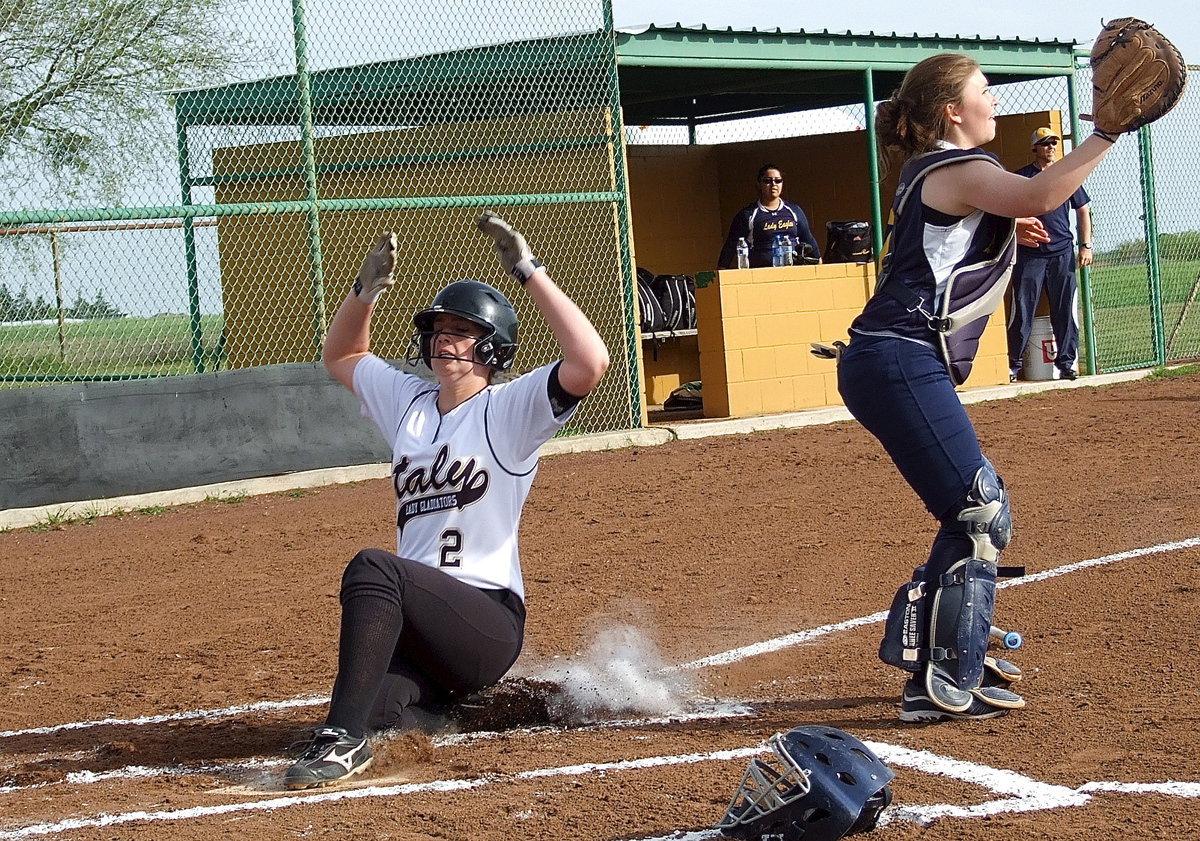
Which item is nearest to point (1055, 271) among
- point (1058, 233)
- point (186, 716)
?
point (1058, 233)

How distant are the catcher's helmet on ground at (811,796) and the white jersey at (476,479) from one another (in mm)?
1267

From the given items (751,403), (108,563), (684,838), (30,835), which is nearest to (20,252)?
(108,563)

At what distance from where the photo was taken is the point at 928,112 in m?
4.12

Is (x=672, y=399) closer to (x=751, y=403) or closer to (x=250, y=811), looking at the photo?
(x=751, y=403)

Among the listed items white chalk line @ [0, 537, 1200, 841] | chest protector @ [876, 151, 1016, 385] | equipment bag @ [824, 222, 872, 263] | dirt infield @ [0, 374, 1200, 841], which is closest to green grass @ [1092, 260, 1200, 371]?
equipment bag @ [824, 222, 872, 263]

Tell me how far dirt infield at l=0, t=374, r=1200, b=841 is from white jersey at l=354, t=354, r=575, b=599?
0.54 meters

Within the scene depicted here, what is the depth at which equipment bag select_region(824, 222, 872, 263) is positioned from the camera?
13.8 m

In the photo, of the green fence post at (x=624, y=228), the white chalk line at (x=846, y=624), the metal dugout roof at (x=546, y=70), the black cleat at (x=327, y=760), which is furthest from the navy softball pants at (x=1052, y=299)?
the black cleat at (x=327, y=760)

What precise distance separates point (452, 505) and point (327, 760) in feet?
2.65

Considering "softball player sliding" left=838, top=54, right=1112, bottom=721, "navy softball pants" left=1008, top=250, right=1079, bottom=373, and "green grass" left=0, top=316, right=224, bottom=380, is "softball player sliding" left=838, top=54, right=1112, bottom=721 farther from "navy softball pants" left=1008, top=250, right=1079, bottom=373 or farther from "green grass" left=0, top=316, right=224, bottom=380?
"navy softball pants" left=1008, top=250, right=1079, bottom=373

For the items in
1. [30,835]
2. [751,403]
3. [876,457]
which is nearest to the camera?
[30,835]

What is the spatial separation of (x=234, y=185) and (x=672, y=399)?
4.82 m

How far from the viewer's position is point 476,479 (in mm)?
4125

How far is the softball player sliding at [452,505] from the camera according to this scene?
3855 millimetres
